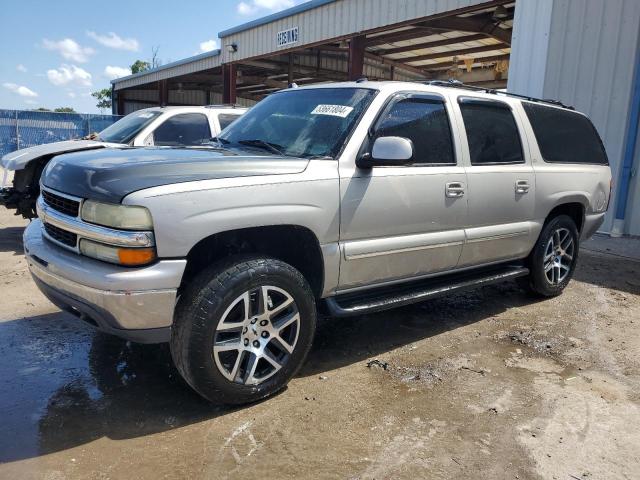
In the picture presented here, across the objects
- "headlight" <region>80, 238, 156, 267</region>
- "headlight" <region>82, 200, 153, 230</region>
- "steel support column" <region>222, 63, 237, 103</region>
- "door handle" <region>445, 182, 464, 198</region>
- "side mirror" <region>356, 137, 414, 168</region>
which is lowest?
"headlight" <region>80, 238, 156, 267</region>

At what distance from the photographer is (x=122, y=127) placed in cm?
711

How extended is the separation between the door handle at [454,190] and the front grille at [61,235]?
2565 mm

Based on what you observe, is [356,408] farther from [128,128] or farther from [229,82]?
[229,82]

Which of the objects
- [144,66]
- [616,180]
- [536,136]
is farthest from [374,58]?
[144,66]

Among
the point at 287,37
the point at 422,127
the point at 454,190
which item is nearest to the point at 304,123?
the point at 422,127

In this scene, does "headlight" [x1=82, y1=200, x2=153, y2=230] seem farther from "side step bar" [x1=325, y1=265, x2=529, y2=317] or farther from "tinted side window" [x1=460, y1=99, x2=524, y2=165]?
"tinted side window" [x1=460, y1=99, x2=524, y2=165]

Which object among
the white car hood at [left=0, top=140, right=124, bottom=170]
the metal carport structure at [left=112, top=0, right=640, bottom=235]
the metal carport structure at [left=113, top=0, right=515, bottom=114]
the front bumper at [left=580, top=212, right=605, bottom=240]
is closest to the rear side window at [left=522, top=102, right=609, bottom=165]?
the front bumper at [left=580, top=212, right=605, bottom=240]

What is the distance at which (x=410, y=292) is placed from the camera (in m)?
3.90

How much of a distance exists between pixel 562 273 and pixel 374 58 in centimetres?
1438

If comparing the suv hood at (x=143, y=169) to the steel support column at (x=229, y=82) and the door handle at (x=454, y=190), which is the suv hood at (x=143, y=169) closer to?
the door handle at (x=454, y=190)

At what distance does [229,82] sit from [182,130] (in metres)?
12.8

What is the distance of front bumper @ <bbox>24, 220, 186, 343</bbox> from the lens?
8.57ft

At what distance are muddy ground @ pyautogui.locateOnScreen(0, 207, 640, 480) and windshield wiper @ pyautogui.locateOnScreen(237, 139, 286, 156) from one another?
5.00ft

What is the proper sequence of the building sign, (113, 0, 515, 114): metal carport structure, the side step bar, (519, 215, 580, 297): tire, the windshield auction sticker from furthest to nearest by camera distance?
the building sign
(113, 0, 515, 114): metal carport structure
(519, 215, 580, 297): tire
the windshield auction sticker
the side step bar
